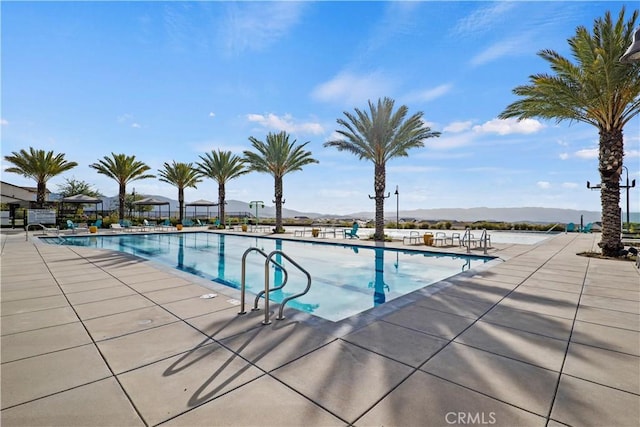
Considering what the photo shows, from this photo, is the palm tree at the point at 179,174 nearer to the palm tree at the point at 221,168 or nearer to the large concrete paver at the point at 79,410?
the palm tree at the point at 221,168

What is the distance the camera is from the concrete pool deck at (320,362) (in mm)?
2160

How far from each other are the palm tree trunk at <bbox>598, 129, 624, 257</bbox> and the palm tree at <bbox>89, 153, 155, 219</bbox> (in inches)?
1341

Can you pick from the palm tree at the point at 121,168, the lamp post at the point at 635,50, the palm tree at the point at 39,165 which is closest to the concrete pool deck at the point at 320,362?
the lamp post at the point at 635,50

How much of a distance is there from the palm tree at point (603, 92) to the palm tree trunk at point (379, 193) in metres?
7.96

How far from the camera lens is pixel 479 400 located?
2.29 metres

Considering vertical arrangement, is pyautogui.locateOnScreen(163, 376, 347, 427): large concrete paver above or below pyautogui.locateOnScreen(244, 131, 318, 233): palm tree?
below

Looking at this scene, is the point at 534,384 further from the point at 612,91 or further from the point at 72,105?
the point at 72,105

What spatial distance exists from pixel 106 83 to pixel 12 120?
5.64 meters

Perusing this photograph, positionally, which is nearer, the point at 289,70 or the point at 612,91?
the point at 612,91

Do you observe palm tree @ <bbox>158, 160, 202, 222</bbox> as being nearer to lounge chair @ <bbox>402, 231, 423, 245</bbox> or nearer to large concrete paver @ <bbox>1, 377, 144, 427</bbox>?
lounge chair @ <bbox>402, 231, 423, 245</bbox>

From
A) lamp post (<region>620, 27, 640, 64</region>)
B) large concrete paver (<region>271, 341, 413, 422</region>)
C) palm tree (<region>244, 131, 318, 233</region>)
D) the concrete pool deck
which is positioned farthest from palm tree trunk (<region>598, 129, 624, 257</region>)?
palm tree (<region>244, 131, 318, 233</region>)

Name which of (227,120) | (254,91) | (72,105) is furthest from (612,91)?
(72,105)

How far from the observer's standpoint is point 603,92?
9.51 meters
